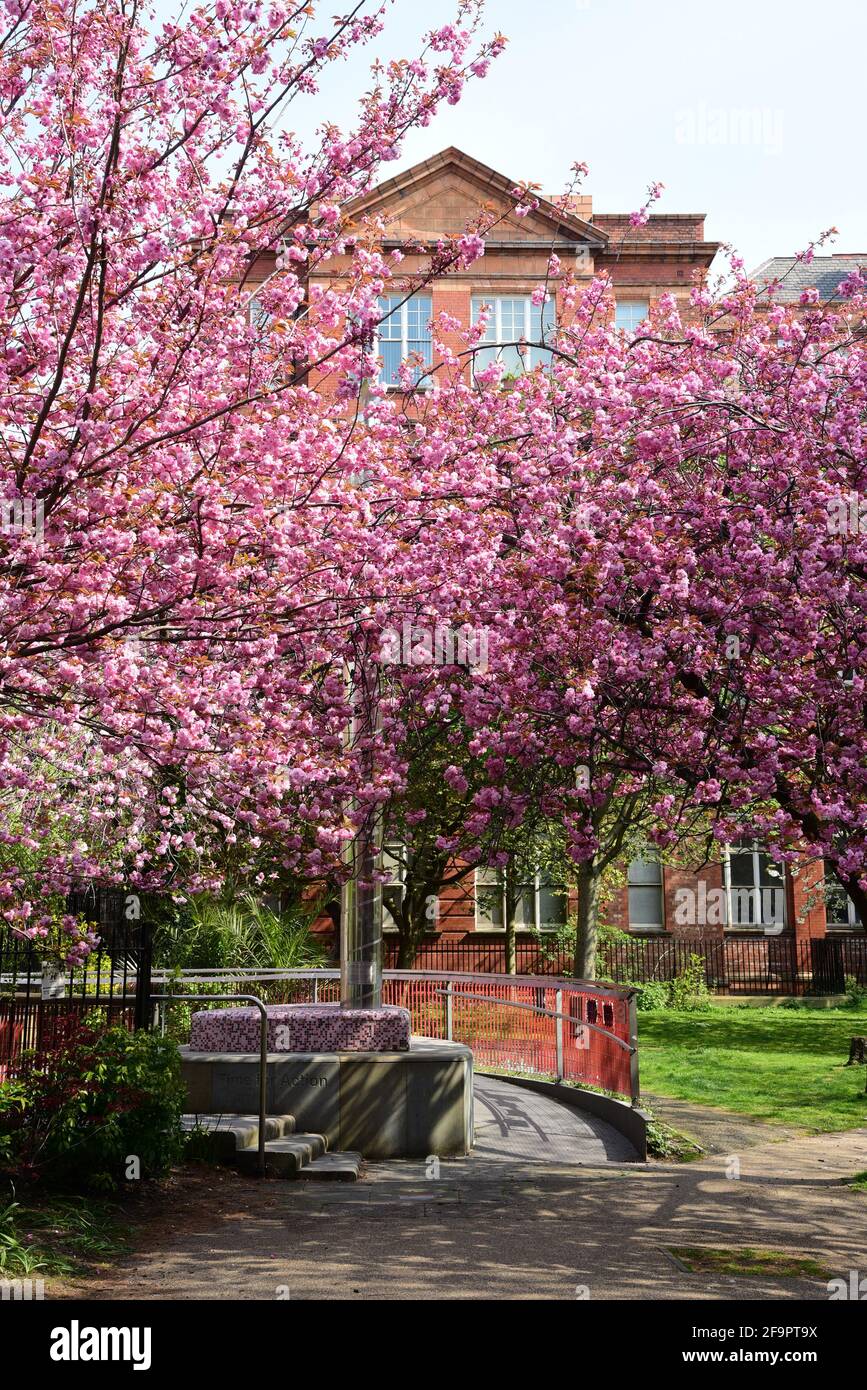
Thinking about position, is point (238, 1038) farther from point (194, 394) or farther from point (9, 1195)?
point (194, 394)

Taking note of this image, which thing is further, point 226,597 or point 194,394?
point 226,597

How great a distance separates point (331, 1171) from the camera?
35.5 feet

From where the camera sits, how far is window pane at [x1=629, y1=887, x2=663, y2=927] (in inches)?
1205

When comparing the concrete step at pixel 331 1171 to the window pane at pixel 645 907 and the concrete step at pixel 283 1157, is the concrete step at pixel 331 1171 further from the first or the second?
the window pane at pixel 645 907

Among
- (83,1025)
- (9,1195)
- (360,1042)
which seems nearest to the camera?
(9,1195)

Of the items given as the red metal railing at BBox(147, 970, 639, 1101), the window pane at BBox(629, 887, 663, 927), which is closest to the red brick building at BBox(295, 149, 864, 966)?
the window pane at BBox(629, 887, 663, 927)

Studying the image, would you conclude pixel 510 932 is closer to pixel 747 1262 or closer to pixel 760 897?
pixel 760 897

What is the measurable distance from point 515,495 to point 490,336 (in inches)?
867

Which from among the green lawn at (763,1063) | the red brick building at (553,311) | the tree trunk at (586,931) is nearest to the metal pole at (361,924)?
the green lawn at (763,1063)

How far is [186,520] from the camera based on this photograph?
7859 mm

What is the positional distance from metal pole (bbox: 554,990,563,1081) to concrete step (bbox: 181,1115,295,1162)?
423 cm

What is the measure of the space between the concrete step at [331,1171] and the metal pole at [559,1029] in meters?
4.34

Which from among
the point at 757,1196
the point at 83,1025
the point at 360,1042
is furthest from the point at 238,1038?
the point at 757,1196

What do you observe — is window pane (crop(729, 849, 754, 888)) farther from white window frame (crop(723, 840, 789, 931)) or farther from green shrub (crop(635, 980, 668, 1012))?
green shrub (crop(635, 980, 668, 1012))
